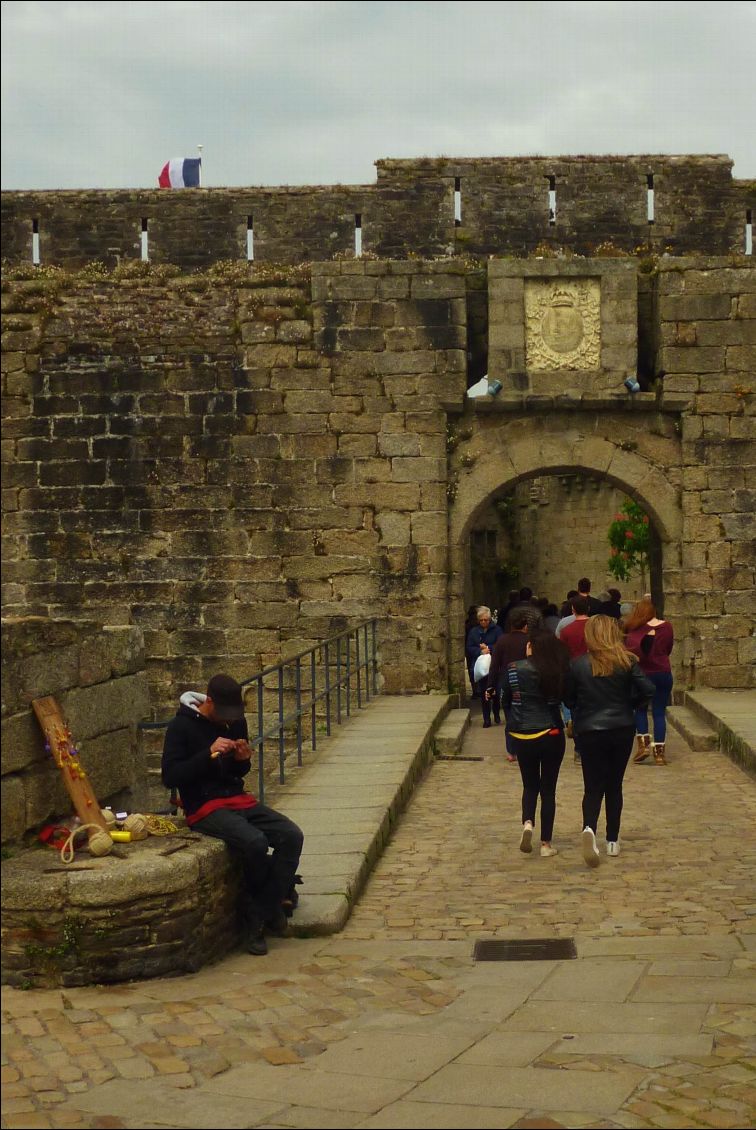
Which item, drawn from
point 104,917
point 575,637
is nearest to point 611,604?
point 575,637

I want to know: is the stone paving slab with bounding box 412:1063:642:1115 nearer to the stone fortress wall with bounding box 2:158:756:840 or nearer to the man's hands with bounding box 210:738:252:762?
the man's hands with bounding box 210:738:252:762

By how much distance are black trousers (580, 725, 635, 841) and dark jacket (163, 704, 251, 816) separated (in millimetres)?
Answer: 2441

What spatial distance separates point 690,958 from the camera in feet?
21.6

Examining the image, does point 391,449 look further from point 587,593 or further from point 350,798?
point 350,798

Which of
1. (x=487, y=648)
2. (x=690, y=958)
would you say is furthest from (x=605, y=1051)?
(x=487, y=648)

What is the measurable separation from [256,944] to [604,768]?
2744mm

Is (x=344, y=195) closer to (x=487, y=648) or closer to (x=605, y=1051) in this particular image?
(x=487, y=648)

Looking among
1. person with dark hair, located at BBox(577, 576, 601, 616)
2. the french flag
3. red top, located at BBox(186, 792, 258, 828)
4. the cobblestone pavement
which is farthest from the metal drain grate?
the french flag

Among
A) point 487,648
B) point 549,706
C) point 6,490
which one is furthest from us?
point 6,490

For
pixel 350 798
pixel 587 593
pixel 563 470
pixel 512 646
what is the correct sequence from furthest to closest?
pixel 563 470
pixel 587 593
pixel 512 646
pixel 350 798

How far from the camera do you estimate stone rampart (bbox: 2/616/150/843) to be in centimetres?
657

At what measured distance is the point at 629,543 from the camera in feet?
91.5

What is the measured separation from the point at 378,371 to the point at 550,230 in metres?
4.49

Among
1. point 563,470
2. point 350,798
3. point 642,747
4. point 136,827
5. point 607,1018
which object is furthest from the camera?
point 563,470
